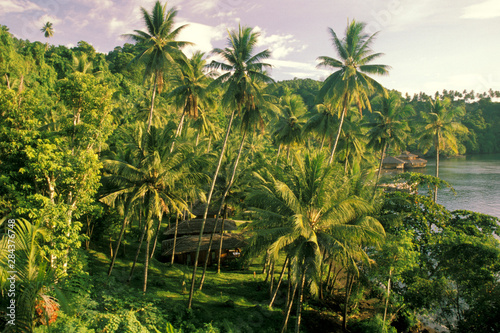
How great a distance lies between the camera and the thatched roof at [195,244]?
23.1 metres

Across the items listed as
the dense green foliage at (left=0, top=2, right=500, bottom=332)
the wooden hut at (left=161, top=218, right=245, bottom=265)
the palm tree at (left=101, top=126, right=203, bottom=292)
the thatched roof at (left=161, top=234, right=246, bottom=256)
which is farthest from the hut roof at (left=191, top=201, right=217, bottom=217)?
the palm tree at (left=101, top=126, right=203, bottom=292)

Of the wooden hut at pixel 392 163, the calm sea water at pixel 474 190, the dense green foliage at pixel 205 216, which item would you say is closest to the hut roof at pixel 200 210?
the dense green foliage at pixel 205 216

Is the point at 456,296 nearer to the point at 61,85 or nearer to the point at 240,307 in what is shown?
the point at 240,307

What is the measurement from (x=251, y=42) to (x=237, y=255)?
18.0 m

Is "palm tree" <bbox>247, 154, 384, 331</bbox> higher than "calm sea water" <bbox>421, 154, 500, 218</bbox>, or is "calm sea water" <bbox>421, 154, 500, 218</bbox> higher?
"palm tree" <bbox>247, 154, 384, 331</bbox>

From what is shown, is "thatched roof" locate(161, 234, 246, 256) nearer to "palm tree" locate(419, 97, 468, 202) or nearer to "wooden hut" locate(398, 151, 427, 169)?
"palm tree" locate(419, 97, 468, 202)

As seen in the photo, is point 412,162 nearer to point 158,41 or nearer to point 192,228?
point 192,228

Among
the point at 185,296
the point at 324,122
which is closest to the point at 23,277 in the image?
the point at 185,296

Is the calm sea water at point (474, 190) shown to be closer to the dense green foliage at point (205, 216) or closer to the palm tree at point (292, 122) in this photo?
the palm tree at point (292, 122)

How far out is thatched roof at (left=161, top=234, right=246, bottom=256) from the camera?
23109 millimetres

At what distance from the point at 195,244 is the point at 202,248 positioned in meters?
0.78

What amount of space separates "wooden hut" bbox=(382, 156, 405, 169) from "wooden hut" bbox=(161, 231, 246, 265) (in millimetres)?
62672

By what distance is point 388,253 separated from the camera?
46.1ft

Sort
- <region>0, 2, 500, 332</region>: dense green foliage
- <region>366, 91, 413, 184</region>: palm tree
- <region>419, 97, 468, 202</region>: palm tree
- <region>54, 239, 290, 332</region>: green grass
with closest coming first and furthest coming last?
<region>0, 2, 500, 332</region>: dense green foliage < <region>54, 239, 290, 332</region>: green grass < <region>366, 91, 413, 184</region>: palm tree < <region>419, 97, 468, 202</region>: palm tree
